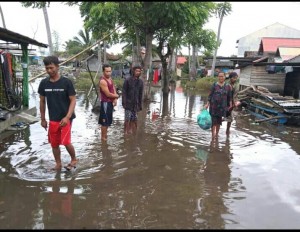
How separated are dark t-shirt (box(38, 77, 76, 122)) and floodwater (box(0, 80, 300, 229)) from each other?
40.8 inches

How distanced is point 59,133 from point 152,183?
5.56 feet

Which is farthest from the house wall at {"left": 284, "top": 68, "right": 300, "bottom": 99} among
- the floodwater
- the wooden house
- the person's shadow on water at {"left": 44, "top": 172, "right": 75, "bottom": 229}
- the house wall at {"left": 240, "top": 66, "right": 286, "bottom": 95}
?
the person's shadow on water at {"left": 44, "top": 172, "right": 75, "bottom": 229}

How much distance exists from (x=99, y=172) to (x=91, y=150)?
1.53 m

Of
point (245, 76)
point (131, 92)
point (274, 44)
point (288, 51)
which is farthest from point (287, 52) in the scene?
point (131, 92)

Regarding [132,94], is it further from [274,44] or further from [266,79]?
[274,44]

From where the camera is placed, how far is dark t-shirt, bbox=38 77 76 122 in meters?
5.20

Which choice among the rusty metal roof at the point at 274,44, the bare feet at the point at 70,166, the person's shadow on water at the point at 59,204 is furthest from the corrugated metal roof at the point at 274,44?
the person's shadow on water at the point at 59,204

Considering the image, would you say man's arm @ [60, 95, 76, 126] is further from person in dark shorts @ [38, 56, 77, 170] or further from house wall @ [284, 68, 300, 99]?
house wall @ [284, 68, 300, 99]

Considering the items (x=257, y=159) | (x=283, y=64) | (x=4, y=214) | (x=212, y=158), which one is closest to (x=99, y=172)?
(x=4, y=214)

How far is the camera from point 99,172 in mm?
5738

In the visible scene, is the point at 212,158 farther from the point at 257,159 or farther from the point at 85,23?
the point at 85,23

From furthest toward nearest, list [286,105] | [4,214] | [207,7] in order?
[207,7]
[286,105]
[4,214]

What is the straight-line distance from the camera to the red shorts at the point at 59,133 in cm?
530

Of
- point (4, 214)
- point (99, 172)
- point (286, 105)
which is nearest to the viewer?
point (4, 214)
